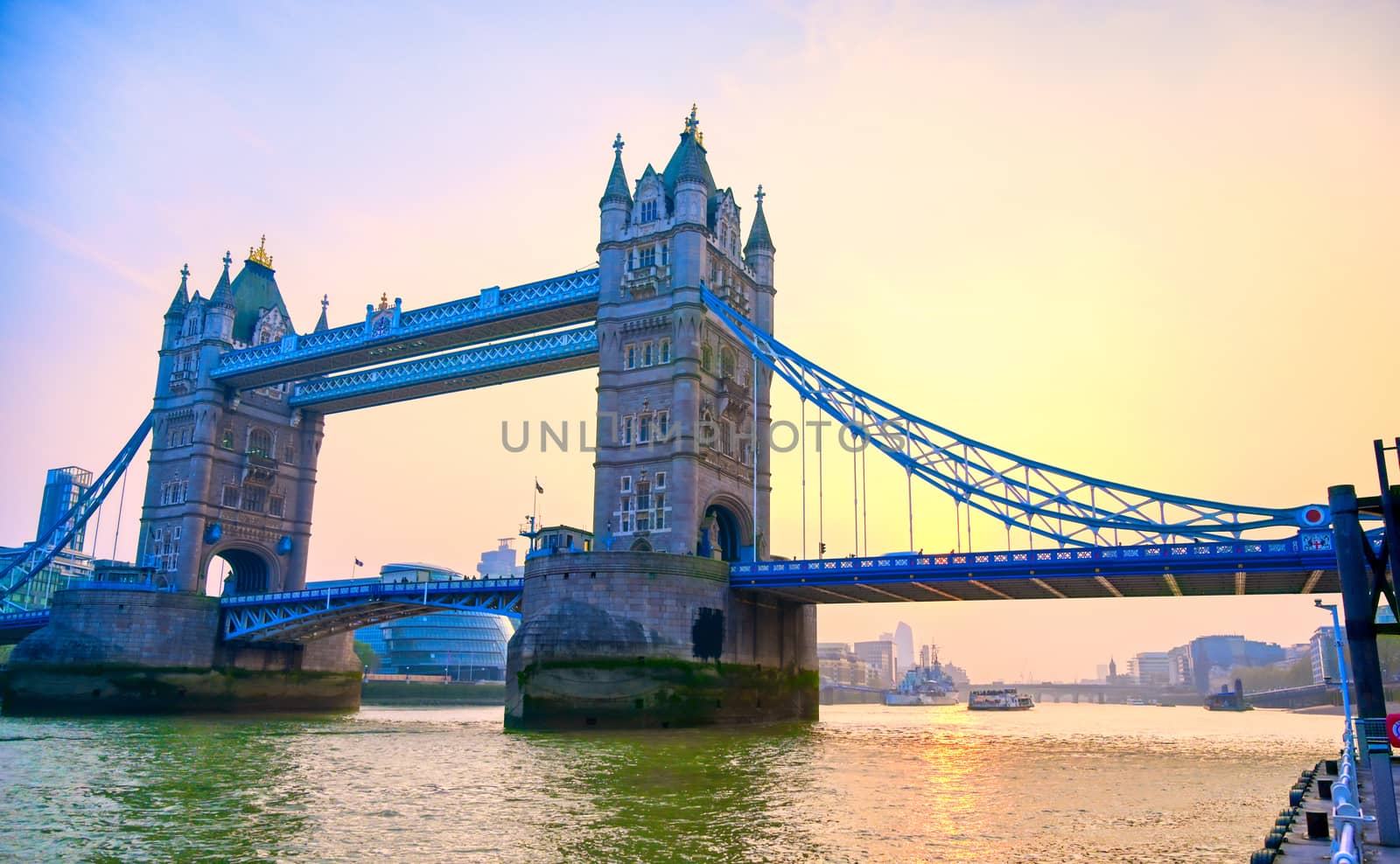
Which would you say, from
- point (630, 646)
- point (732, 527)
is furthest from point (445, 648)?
point (630, 646)

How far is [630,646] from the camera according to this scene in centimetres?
5369

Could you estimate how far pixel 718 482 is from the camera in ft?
221

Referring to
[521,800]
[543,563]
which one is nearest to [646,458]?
[543,563]

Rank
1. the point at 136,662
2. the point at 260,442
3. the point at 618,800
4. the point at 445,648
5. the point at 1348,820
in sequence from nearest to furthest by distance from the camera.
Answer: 1. the point at 1348,820
2. the point at 618,800
3. the point at 136,662
4. the point at 260,442
5. the point at 445,648

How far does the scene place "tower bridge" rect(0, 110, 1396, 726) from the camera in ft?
175

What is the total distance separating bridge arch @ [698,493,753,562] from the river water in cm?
2184

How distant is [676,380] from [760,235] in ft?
58.0

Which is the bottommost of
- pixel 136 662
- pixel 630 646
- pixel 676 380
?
pixel 136 662

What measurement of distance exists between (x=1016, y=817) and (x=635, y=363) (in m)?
46.3

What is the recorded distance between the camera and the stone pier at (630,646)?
52.4 meters

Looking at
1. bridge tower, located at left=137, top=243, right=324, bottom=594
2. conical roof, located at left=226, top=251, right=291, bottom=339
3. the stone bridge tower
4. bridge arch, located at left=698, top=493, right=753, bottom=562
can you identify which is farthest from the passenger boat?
conical roof, located at left=226, top=251, right=291, bottom=339

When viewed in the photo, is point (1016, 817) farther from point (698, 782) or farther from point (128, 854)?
point (128, 854)

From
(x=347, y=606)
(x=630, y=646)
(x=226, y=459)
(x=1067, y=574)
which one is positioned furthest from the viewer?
(x=226, y=459)

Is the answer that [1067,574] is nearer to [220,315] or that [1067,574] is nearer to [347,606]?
[347,606]
